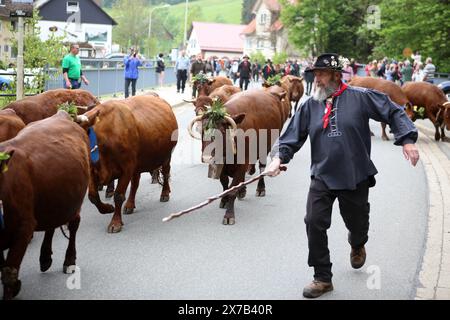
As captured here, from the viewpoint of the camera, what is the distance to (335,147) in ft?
21.4

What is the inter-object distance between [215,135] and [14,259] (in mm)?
4307

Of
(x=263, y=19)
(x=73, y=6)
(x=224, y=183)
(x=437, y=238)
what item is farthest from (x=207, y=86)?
(x=263, y=19)

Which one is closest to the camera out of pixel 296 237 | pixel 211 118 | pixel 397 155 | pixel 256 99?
pixel 296 237

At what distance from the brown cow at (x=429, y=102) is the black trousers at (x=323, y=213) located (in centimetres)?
1375

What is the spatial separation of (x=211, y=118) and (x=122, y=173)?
139 cm

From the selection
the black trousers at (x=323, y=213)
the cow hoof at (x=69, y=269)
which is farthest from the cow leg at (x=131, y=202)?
the black trousers at (x=323, y=213)

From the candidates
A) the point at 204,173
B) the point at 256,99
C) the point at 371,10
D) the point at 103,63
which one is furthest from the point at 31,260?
the point at 371,10

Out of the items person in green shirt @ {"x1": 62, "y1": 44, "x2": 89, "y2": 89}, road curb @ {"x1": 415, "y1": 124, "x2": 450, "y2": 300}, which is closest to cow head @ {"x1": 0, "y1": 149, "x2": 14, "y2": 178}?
road curb @ {"x1": 415, "y1": 124, "x2": 450, "y2": 300}

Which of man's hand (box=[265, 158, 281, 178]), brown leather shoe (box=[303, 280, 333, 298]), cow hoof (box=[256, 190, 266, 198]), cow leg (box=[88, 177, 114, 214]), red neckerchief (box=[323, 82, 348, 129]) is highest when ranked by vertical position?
red neckerchief (box=[323, 82, 348, 129])

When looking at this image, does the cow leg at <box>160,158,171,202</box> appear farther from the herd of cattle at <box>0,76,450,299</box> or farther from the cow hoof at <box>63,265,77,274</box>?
the cow hoof at <box>63,265,77,274</box>

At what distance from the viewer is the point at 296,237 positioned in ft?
29.3

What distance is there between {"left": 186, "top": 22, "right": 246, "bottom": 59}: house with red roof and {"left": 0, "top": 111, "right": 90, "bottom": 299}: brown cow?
392ft

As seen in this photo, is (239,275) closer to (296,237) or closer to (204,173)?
(296,237)

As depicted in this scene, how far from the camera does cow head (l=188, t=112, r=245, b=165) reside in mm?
9594
